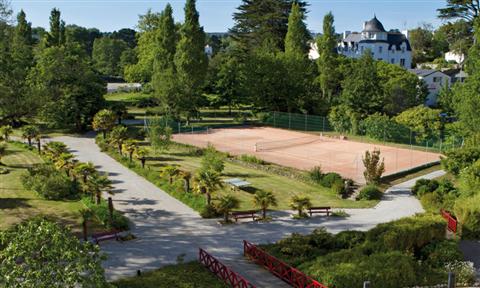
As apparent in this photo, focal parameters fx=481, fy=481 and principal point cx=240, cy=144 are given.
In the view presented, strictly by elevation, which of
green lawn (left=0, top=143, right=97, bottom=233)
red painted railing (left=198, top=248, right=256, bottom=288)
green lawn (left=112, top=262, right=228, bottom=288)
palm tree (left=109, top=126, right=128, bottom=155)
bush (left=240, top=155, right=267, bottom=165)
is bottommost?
green lawn (left=112, top=262, right=228, bottom=288)

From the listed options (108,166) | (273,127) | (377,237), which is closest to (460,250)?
(377,237)

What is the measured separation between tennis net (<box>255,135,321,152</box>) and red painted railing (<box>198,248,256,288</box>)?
91.4 feet

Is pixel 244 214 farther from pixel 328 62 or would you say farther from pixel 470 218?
pixel 328 62

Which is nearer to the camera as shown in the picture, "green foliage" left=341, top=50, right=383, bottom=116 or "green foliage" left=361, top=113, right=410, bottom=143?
"green foliage" left=361, top=113, right=410, bottom=143

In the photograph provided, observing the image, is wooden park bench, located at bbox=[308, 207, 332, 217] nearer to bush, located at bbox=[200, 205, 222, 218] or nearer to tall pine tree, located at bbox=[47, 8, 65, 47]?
bush, located at bbox=[200, 205, 222, 218]

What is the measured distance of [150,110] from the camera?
227 ft

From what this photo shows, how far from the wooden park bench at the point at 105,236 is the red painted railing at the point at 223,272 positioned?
5.02 m

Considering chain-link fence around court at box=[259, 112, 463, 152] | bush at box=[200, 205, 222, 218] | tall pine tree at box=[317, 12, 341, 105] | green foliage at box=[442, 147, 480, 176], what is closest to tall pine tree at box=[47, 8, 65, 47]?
chain-link fence around court at box=[259, 112, 463, 152]

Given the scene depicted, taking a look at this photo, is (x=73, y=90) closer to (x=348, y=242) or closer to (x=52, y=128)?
(x=52, y=128)

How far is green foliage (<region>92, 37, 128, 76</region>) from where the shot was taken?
11719 centimetres

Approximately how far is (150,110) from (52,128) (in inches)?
568

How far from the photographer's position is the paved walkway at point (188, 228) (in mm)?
21469

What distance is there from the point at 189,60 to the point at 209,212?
3592 cm

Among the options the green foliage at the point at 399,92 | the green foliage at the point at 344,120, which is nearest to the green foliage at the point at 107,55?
the green foliage at the point at 344,120
